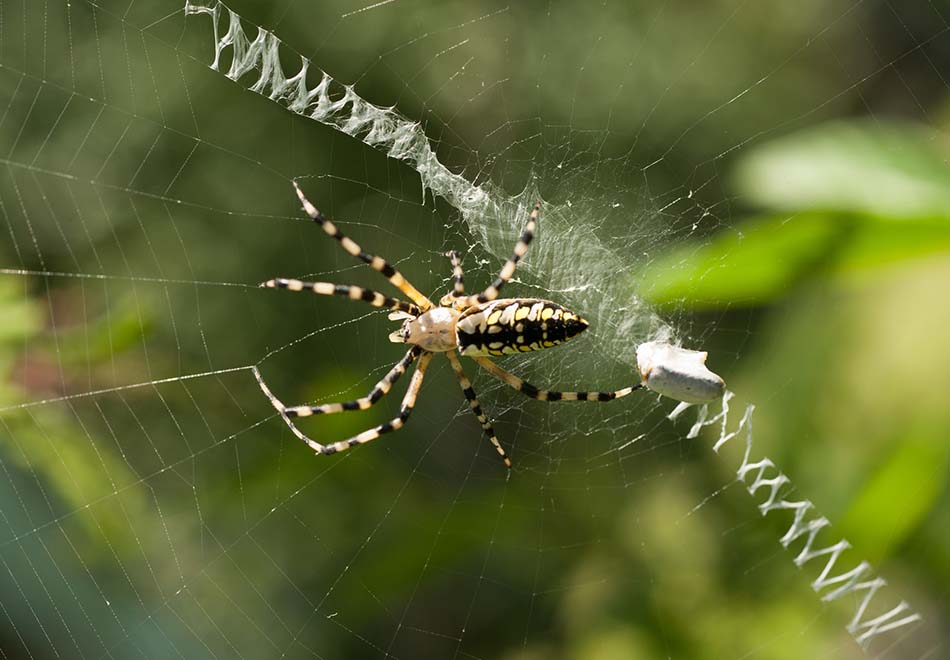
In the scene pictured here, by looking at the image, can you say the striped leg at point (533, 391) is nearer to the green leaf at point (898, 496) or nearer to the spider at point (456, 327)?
the spider at point (456, 327)

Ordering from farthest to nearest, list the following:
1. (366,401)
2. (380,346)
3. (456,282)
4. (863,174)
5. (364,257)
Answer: (380,346), (366,401), (456,282), (364,257), (863,174)

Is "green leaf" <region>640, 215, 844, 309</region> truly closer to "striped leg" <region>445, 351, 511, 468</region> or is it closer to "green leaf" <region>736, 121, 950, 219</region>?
"green leaf" <region>736, 121, 950, 219</region>

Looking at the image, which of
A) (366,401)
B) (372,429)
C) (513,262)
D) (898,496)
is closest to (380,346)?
(372,429)

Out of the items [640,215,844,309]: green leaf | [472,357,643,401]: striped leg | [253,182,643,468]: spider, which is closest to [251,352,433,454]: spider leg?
[253,182,643,468]: spider

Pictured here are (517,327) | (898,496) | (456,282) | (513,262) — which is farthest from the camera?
(456,282)

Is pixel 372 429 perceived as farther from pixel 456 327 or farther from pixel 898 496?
pixel 898 496

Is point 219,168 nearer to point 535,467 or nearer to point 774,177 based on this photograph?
point 535,467

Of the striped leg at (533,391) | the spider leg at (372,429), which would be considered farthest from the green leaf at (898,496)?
the spider leg at (372,429)

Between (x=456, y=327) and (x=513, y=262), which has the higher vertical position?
(x=513, y=262)
